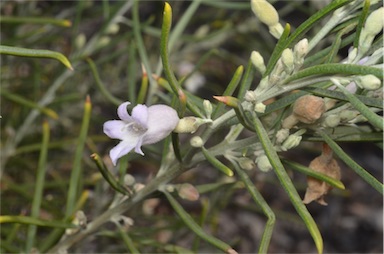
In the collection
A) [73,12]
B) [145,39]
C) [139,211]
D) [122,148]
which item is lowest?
[139,211]

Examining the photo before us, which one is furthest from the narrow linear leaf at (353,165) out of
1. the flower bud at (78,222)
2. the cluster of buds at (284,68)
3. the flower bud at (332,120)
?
the flower bud at (78,222)

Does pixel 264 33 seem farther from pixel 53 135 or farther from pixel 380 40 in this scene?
pixel 380 40

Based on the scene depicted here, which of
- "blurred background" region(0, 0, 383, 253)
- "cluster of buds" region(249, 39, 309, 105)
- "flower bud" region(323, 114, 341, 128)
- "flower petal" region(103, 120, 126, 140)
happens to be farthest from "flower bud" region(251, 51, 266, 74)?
"blurred background" region(0, 0, 383, 253)

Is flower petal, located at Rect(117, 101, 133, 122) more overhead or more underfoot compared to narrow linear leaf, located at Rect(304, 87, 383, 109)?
more underfoot

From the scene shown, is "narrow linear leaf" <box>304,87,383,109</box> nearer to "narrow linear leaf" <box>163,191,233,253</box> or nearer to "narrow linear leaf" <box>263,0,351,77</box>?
"narrow linear leaf" <box>263,0,351,77</box>

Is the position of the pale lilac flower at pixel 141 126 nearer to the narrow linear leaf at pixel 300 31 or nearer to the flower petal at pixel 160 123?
the flower petal at pixel 160 123

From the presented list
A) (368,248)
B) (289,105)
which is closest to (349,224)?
(368,248)
